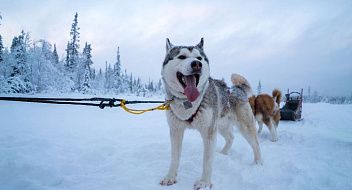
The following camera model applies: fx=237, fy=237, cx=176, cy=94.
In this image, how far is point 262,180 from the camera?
3.40m

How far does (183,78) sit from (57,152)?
2987 millimetres

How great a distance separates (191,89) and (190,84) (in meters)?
0.07

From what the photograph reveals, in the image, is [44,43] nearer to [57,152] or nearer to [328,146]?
[57,152]

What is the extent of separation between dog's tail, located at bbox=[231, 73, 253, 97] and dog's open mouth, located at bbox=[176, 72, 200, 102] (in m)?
1.99

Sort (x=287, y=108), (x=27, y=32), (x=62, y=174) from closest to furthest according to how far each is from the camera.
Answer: (x=62, y=174) → (x=287, y=108) → (x=27, y=32)

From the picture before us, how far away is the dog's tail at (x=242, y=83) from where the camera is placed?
4777 mm

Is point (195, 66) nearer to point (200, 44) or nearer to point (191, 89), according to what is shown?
point (191, 89)

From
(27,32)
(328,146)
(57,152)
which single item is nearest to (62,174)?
(57,152)

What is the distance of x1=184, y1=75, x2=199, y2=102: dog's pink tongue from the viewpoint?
9.32 feet

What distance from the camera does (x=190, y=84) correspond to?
9.53 feet

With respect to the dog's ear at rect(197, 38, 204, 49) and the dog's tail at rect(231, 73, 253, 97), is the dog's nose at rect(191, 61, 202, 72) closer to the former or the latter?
the dog's ear at rect(197, 38, 204, 49)

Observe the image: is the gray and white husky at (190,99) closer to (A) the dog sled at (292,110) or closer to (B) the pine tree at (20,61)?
(A) the dog sled at (292,110)

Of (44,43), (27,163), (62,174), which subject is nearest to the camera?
(62,174)

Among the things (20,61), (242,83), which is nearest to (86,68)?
(20,61)
